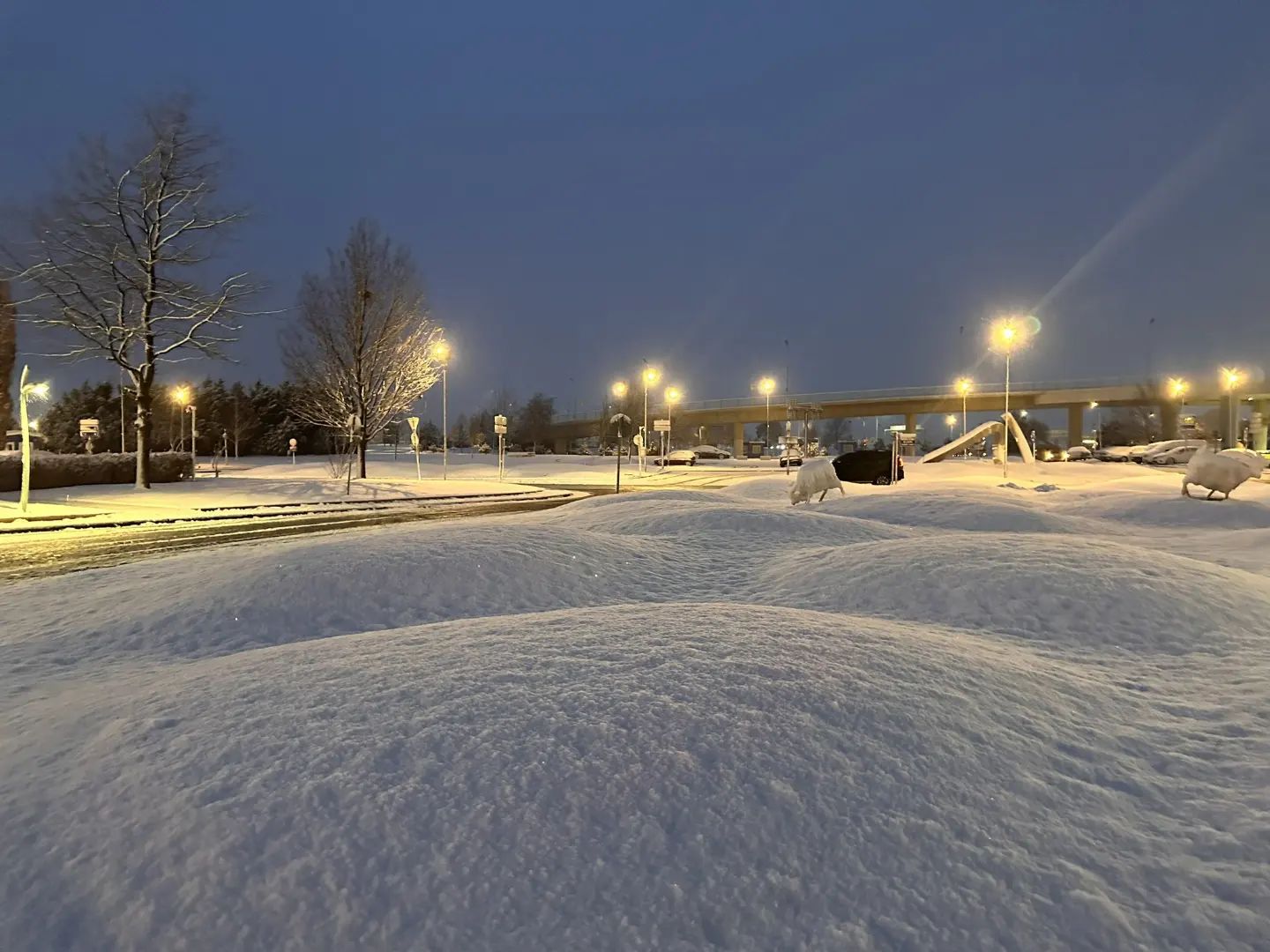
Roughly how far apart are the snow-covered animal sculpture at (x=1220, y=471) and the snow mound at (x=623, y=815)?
659 inches

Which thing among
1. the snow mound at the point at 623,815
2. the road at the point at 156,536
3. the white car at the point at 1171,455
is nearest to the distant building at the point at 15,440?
the road at the point at 156,536

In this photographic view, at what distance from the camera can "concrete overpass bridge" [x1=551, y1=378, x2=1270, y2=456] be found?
73.9m

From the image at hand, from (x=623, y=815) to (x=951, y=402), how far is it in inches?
3433

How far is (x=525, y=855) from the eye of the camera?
273 centimetres

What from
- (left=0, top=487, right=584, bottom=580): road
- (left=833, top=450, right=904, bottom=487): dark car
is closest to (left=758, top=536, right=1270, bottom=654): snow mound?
(left=0, top=487, right=584, bottom=580): road

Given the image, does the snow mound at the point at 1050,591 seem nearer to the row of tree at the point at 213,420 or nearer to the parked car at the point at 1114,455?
the parked car at the point at 1114,455

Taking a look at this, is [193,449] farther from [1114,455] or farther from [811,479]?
[1114,455]

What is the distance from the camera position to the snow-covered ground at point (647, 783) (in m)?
2.52

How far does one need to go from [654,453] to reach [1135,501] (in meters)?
62.2

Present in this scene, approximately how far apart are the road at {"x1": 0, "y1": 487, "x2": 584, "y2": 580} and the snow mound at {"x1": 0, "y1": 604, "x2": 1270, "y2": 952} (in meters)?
7.99

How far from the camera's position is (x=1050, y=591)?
23.9ft

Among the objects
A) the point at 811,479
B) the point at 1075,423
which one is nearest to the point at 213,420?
the point at 811,479

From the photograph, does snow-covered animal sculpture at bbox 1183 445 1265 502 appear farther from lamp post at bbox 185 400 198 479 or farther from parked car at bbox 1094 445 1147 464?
parked car at bbox 1094 445 1147 464

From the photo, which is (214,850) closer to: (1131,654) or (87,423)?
(1131,654)
